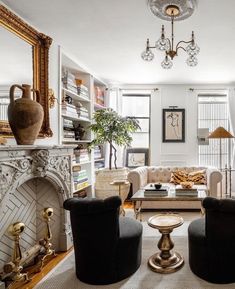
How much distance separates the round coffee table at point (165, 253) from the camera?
2.42 meters

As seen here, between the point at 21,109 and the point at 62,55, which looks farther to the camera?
the point at 62,55

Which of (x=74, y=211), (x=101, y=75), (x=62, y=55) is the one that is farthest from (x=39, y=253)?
(x=101, y=75)

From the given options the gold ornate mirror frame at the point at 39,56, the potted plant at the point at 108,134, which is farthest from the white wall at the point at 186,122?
the gold ornate mirror frame at the point at 39,56

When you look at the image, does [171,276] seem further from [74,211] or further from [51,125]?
[51,125]

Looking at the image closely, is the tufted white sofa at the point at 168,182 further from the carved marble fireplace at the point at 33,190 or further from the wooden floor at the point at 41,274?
the wooden floor at the point at 41,274

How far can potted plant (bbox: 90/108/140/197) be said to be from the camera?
463cm

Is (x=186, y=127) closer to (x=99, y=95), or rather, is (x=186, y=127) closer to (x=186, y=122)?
(x=186, y=122)

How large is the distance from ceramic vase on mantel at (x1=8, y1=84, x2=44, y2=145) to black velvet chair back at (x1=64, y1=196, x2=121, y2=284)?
2.40 ft

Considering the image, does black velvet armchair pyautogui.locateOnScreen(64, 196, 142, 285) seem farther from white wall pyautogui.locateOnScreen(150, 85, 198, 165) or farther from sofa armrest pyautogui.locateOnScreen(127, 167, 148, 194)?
white wall pyautogui.locateOnScreen(150, 85, 198, 165)

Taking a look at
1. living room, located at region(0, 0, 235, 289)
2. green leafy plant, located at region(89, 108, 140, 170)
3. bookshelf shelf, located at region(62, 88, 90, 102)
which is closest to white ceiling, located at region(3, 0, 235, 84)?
living room, located at region(0, 0, 235, 289)

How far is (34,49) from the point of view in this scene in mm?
2916

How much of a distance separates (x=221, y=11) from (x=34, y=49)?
2.03 metres

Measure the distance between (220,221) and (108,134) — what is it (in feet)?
9.42

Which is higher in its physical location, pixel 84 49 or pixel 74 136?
pixel 84 49
